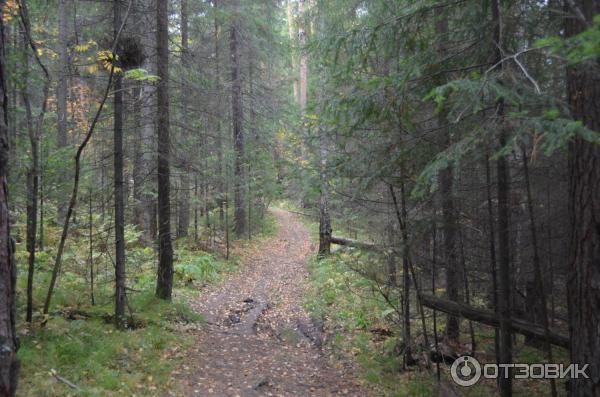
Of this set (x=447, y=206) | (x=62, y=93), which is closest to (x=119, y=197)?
(x=447, y=206)

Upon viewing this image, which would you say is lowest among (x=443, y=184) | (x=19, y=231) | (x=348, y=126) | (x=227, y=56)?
(x=19, y=231)

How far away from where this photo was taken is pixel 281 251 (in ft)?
63.5

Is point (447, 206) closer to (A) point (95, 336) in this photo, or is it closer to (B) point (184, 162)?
(B) point (184, 162)

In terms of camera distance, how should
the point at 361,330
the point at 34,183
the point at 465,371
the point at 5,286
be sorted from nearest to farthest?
1. the point at 5,286
2. the point at 34,183
3. the point at 465,371
4. the point at 361,330

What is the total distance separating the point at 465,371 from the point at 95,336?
6.25 m

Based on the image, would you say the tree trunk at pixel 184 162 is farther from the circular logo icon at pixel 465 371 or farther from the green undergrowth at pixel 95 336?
the circular logo icon at pixel 465 371

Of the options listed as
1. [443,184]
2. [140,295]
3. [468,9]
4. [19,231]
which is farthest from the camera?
[19,231]

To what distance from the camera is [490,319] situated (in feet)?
19.4

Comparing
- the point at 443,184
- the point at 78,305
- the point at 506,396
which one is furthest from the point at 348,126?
the point at 78,305

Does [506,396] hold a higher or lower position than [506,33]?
lower

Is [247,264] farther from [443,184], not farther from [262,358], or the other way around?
[443,184]

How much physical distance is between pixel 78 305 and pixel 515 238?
27.2 feet

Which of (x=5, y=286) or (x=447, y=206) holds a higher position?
(x=447, y=206)

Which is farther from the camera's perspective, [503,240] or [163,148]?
[163,148]
